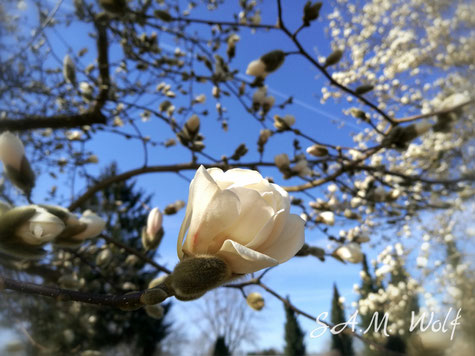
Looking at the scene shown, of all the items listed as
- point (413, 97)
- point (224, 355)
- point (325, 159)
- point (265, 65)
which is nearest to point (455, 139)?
point (413, 97)

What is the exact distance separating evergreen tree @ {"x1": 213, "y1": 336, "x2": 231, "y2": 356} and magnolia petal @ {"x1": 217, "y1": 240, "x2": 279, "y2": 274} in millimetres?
10120

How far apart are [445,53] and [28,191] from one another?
3.88 meters

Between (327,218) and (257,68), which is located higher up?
(257,68)

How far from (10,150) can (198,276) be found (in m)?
0.38

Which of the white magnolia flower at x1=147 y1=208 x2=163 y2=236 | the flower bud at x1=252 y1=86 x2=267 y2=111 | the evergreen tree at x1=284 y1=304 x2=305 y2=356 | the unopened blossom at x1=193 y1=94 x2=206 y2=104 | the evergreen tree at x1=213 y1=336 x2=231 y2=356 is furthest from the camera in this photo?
the evergreen tree at x1=284 y1=304 x2=305 y2=356

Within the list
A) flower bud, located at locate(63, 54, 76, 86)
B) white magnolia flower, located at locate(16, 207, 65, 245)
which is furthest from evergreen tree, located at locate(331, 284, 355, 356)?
flower bud, located at locate(63, 54, 76, 86)

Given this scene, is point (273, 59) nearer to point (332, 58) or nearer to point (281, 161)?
point (332, 58)

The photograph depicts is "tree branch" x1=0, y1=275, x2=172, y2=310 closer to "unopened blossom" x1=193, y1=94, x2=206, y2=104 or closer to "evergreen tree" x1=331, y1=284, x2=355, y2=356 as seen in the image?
"evergreen tree" x1=331, y1=284, x2=355, y2=356

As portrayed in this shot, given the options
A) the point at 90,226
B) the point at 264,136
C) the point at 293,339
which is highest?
the point at 293,339

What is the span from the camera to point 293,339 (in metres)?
9.96

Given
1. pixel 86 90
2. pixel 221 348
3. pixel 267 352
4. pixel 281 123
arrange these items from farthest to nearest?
pixel 267 352
pixel 221 348
pixel 86 90
pixel 281 123

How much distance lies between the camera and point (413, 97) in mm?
3119

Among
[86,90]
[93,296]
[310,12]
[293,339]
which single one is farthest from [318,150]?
[293,339]

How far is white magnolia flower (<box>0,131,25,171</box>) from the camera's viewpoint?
47 centimetres
